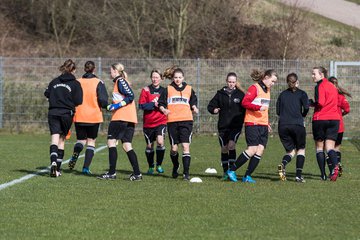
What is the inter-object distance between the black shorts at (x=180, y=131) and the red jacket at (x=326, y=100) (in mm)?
2111

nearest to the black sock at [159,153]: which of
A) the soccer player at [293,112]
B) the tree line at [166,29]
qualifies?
the soccer player at [293,112]

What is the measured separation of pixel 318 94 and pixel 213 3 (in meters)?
24.7

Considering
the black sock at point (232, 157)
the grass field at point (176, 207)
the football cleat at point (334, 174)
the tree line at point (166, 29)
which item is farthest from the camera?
the tree line at point (166, 29)

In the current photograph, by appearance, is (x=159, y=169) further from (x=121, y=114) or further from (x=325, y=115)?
(x=325, y=115)

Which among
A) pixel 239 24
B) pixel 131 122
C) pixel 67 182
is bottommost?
pixel 67 182

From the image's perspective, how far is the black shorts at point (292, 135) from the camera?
14406 mm

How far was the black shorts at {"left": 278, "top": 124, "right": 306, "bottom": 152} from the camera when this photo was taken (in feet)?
47.3

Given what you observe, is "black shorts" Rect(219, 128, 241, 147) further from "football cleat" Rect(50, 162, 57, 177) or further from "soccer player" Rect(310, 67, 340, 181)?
"football cleat" Rect(50, 162, 57, 177)

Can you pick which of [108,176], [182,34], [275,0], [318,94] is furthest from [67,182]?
[275,0]

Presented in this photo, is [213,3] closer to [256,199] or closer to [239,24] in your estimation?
[239,24]

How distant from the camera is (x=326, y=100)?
14.6m

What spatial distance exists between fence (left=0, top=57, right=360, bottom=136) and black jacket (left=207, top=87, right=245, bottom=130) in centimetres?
1406

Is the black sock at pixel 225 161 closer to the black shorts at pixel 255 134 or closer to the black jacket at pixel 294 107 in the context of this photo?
the black shorts at pixel 255 134

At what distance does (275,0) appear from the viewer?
1794 inches
